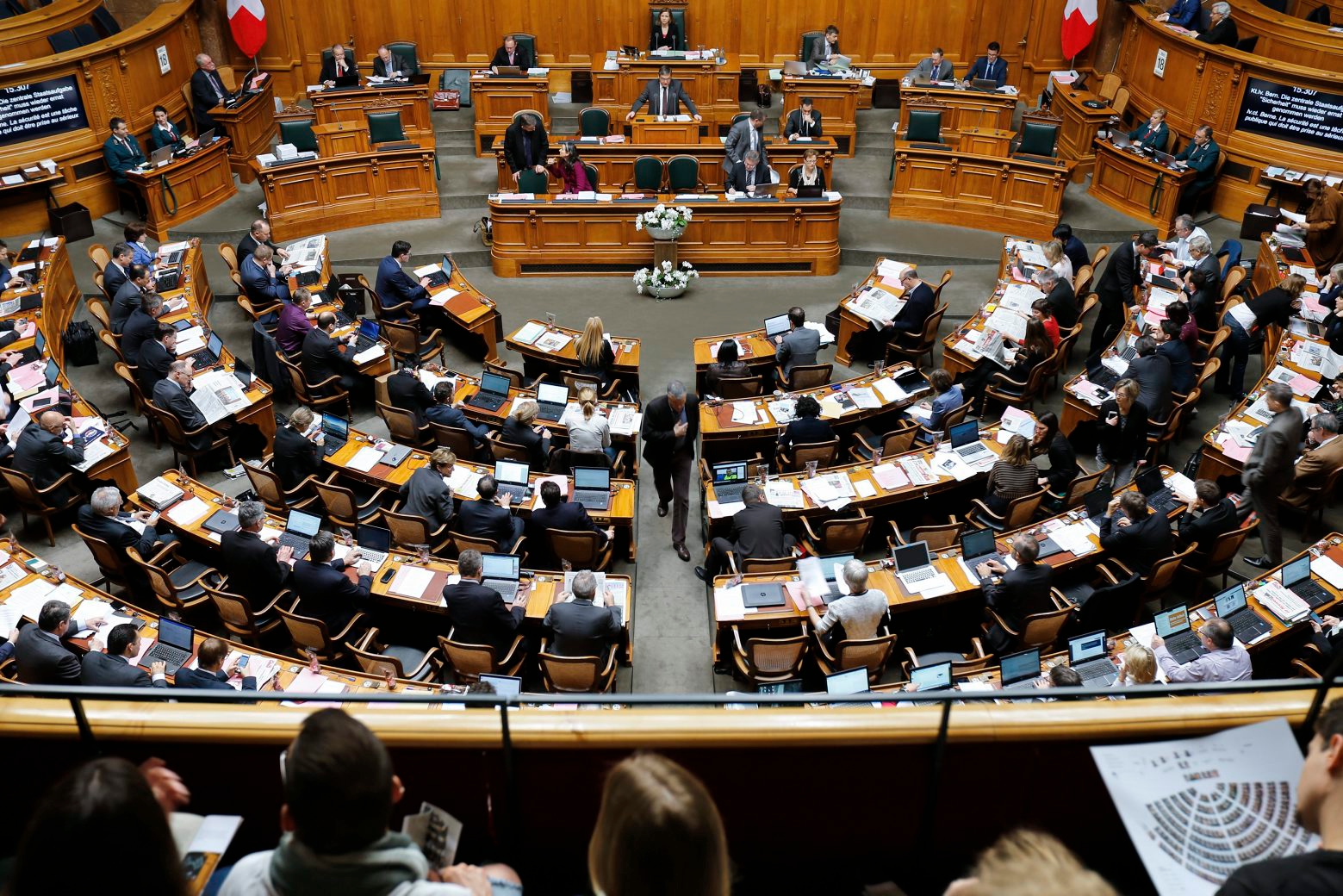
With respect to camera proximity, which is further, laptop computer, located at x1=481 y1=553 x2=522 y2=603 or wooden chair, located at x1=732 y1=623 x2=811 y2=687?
laptop computer, located at x1=481 y1=553 x2=522 y2=603

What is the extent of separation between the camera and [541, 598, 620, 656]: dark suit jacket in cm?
732

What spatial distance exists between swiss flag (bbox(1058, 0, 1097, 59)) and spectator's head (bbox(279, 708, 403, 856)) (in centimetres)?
1878

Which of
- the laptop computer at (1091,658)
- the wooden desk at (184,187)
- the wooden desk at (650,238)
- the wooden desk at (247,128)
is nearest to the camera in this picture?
the laptop computer at (1091,658)

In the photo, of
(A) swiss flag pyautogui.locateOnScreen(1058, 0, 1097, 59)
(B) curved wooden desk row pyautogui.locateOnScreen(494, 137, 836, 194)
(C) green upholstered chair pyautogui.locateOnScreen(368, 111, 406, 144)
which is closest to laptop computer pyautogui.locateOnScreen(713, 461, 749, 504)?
(B) curved wooden desk row pyautogui.locateOnScreen(494, 137, 836, 194)

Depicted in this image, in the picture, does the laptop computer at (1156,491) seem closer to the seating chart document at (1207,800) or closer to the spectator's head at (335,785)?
the seating chart document at (1207,800)

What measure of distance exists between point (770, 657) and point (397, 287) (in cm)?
698

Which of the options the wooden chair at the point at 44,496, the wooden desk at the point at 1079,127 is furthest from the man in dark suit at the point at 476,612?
the wooden desk at the point at 1079,127

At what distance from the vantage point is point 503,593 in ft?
26.0

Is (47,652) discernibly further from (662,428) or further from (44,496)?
(662,428)

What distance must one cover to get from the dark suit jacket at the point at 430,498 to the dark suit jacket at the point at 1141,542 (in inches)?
213

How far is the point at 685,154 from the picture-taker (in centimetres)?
1555

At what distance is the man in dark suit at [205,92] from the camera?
16.3 meters

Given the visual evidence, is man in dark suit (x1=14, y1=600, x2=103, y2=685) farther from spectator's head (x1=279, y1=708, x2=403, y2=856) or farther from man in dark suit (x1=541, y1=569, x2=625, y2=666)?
spectator's head (x1=279, y1=708, x2=403, y2=856)

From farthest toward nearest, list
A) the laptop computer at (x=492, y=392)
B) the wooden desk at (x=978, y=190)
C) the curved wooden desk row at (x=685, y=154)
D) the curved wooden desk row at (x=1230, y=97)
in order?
the curved wooden desk row at (x=685, y=154), the wooden desk at (x=978, y=190), the curved wooden desk row at (x=1230, y=97), the laptop computer at (x=492, y=392)
